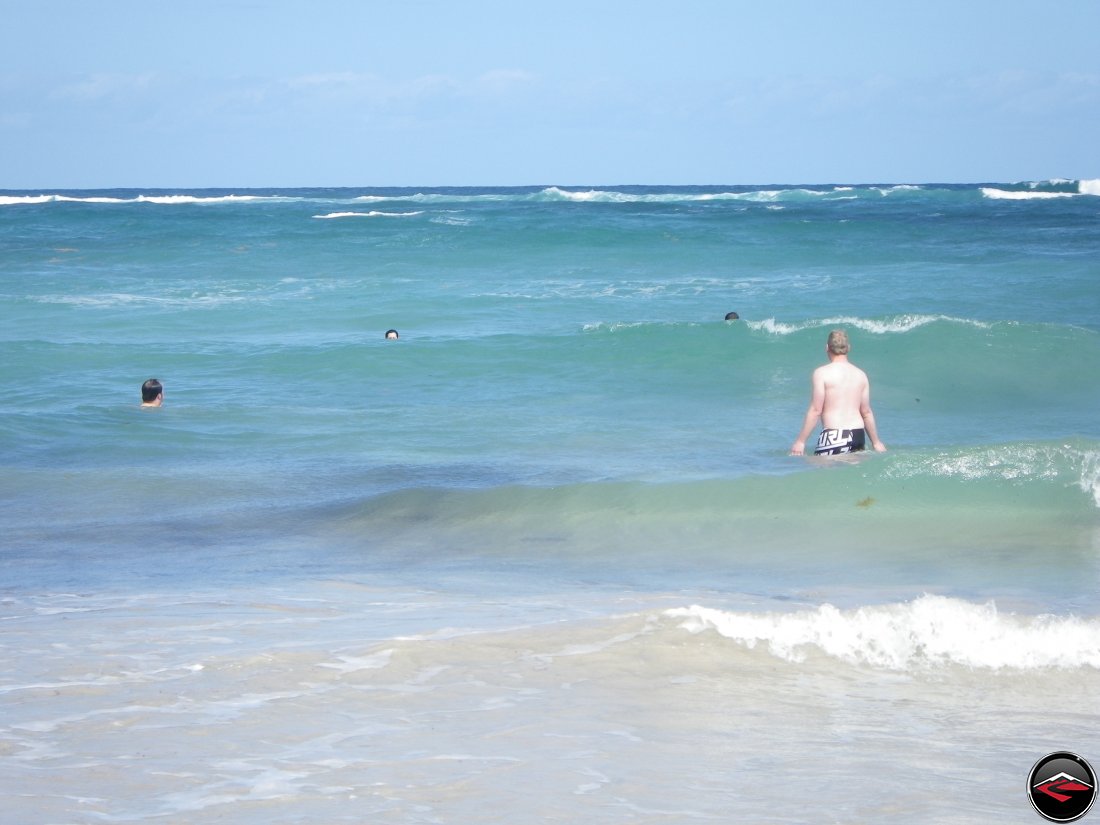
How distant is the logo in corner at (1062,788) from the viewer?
3203mm

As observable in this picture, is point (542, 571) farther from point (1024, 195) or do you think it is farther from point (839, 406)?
point (1024, 195)

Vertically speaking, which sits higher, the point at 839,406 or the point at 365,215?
the point at 365,215

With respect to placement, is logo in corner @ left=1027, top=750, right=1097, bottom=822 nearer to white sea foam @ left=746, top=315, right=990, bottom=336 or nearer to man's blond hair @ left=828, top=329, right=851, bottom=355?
man's blond hair @ left=828, top=329, right=851, bottom=355

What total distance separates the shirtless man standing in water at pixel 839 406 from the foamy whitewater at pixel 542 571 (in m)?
0.19

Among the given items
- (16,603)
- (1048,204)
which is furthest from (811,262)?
(1048,204)

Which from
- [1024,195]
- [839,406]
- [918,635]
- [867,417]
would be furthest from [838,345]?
[1024,195]

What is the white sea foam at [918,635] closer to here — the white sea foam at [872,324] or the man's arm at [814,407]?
the man's arm at [814,407]

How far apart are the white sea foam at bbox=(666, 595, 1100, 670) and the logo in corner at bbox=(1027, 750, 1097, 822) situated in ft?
5.94

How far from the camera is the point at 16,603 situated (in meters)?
6.47

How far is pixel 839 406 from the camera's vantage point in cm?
902

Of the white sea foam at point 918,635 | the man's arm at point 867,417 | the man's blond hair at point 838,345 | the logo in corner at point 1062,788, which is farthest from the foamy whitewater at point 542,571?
the man's blond hair at point 838,345

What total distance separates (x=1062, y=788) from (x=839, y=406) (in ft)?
19.3

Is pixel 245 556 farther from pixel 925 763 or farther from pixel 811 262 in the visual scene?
pixel 811 262

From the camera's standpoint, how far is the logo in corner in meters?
3.20
